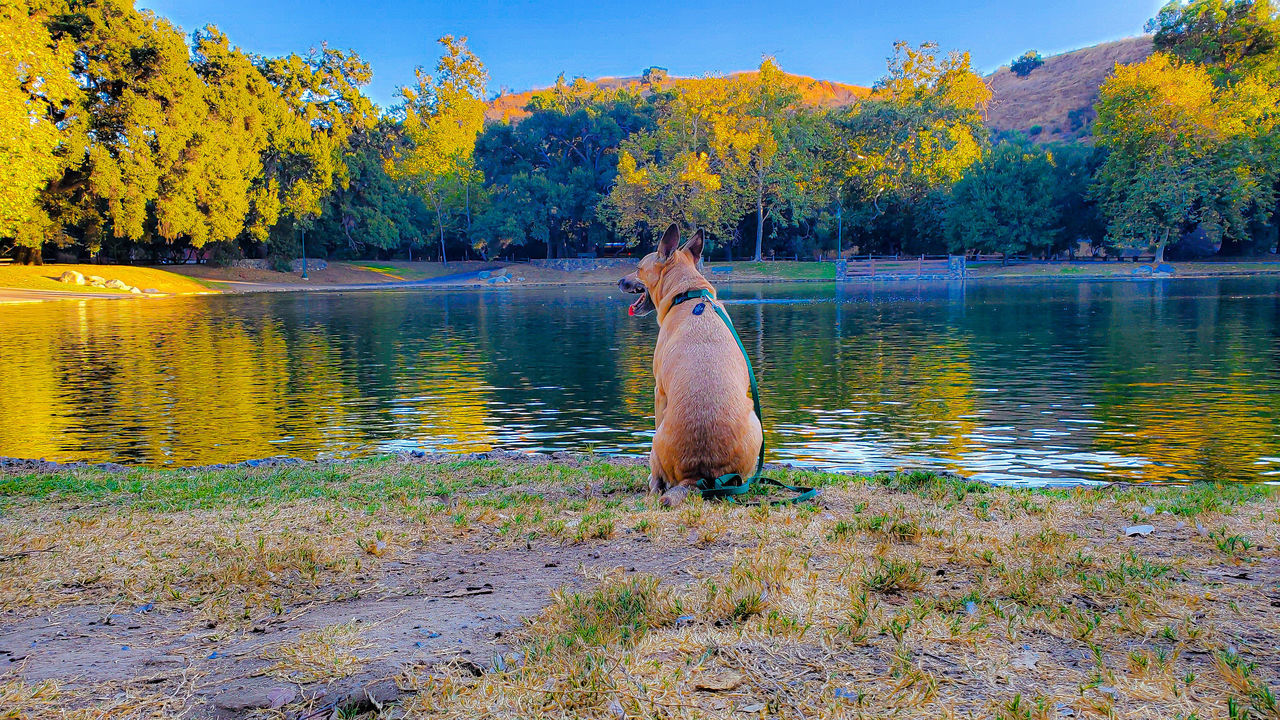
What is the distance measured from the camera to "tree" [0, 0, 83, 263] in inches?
1612

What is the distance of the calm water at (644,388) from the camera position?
11383 millimetres

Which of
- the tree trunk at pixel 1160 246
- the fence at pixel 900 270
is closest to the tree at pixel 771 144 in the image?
the fence at pixel 900 270

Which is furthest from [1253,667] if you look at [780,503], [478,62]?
[478,62]

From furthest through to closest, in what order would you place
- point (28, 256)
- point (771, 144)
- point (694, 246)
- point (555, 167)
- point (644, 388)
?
point (555, 167) < point (771, 144) < point (28, 256) < point (644, 388) < point (694, 246)

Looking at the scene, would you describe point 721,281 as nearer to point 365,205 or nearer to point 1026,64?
point 365,205

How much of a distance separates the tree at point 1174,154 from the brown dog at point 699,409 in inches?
2530

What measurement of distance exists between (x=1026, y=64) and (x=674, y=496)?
8421 inches

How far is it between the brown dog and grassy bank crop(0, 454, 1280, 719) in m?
0.45

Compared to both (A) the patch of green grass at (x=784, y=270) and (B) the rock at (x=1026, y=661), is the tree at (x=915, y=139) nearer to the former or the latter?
(A) the patch of green grass at (x=784, y=270)

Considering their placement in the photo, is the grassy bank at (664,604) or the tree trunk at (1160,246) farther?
the tree trunk at (1160,246)

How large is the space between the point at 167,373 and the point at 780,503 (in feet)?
57.8

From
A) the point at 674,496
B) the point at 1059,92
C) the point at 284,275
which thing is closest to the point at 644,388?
the point at 674,496

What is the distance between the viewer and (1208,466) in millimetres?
9859

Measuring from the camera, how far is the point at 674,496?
19.3 ft
